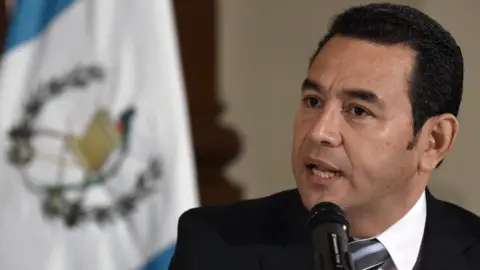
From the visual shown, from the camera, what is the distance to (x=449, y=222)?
1498 mm

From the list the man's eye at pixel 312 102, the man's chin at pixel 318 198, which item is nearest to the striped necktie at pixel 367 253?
the man's chin at pixel 318 198

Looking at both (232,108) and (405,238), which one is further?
(232,108)

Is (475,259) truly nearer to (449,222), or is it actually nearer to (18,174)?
(449,222)

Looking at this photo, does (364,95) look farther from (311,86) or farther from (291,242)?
(291,242)

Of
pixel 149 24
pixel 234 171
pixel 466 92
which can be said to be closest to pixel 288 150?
pixel 234 171

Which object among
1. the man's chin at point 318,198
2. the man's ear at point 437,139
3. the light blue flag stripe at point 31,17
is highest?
the light blue flag stripe at point 31,17

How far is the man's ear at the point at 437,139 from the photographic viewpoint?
1.37 metres

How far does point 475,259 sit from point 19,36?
1.08 metres

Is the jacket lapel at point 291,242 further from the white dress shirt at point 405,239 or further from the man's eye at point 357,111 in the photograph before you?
the man's eye at point 357,111

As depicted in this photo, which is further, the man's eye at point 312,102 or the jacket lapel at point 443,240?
the jacket lapel at point 443,240

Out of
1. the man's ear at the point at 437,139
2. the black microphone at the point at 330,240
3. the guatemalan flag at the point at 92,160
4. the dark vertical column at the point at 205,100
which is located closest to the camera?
the black microphone at the point at 330,240

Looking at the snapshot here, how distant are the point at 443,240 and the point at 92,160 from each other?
76cm

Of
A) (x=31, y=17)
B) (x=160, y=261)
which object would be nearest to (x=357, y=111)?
(x=160, y=261)

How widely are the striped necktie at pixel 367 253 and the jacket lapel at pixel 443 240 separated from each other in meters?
0.09
